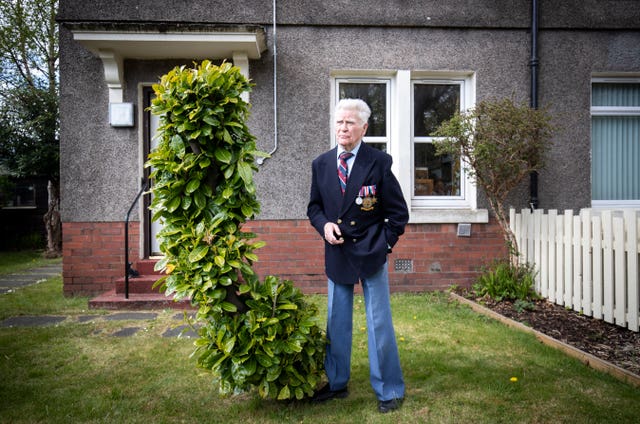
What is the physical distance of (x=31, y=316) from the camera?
4.93 m

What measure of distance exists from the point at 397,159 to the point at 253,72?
2.31 meters

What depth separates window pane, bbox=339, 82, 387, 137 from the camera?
6156 mm

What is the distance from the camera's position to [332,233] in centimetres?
263

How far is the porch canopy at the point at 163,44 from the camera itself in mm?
5180

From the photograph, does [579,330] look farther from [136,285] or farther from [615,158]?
[136,285]

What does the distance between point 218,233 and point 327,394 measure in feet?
4.15

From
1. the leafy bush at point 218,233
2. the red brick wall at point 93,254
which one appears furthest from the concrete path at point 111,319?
the leafy bush at point 218,233

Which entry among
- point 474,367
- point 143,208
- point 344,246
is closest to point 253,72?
point 143,208

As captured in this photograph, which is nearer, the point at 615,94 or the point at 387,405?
the point at 387,405

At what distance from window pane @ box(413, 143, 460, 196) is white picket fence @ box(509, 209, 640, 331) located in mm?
1079

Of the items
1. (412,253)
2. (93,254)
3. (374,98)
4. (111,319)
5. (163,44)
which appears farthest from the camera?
(374,98)

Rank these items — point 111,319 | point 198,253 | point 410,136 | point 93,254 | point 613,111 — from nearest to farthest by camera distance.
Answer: point 198,253
point 111,319
point 93,254
point 410,136
point 613,111

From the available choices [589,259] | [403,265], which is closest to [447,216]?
[403,265]

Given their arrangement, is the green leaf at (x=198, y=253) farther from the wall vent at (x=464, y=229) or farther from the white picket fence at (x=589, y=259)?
the wall vent at (x=464, y=229)
